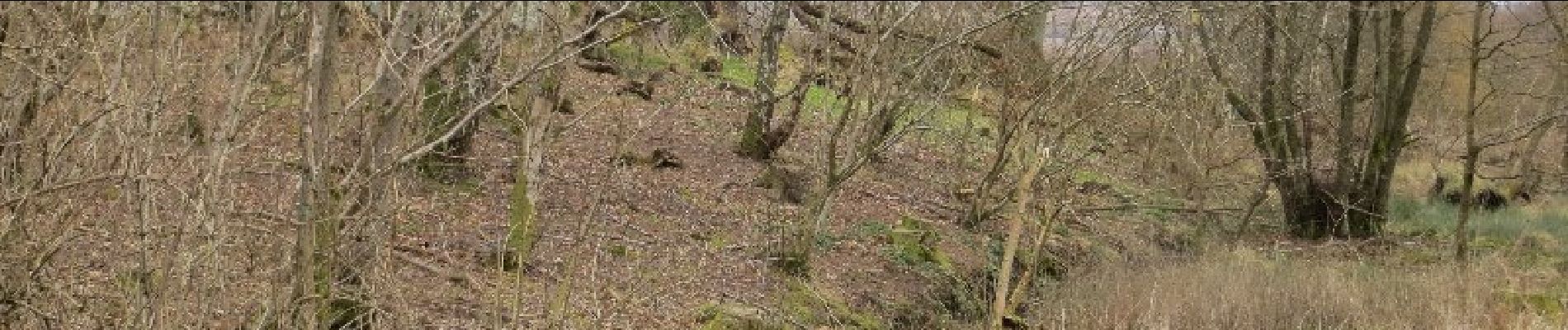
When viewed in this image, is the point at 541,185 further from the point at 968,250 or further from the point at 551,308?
the point at 968,250

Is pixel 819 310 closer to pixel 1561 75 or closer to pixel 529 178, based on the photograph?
pixel 529 178

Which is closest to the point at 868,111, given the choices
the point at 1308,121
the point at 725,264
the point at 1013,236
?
the point at 725,264

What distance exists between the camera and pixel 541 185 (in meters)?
10.6

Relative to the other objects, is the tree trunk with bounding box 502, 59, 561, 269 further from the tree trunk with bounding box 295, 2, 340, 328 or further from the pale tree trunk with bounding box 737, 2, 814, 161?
the pale tree trunk with bounding box 737, 2, 814, 161

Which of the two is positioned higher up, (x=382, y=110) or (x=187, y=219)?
(x=382, y=110)

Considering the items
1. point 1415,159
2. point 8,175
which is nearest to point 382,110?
point 8,175

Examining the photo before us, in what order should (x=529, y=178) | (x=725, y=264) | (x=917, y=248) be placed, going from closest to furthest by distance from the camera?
(x=529, y=178)
(x=725, y=264)
(x=917, y=248)

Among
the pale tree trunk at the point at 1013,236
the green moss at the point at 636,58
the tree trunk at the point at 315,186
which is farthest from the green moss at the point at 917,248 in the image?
the tree trunk at the point at 315,186

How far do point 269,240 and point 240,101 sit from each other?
1038 mm

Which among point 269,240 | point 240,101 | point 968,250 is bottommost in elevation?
point 968,250

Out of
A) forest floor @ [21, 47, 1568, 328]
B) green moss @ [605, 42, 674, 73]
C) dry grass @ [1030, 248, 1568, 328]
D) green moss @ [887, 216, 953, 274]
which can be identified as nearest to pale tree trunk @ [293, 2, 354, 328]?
forest floor @ [21, 47, 1568, 328]

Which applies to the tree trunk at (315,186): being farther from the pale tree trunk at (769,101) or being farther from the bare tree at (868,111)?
the pale tree trunk at (769,101)

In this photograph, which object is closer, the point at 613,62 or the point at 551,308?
the point at 551,308

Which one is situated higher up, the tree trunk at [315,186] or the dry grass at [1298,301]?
the tree trunk at [315,186]
